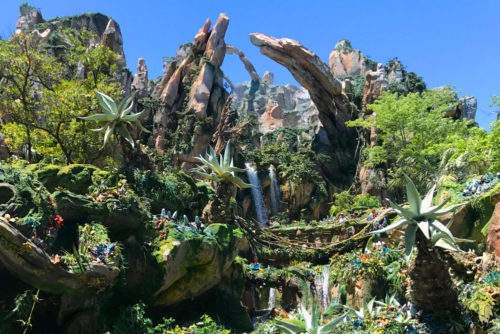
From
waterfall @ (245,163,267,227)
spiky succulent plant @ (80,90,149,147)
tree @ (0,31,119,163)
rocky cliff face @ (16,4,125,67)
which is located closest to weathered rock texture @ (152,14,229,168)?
waterfall @ (245,163,267,227)

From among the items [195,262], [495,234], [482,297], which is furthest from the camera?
[195,262]

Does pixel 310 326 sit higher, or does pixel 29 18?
pixel 29 18

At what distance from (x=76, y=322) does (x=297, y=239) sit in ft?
A: 38.4

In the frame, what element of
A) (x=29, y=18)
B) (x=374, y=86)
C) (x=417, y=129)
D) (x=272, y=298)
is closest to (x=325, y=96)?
(x=374, y=86)

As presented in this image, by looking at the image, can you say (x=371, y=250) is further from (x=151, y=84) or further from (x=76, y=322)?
(x=151, y=84)

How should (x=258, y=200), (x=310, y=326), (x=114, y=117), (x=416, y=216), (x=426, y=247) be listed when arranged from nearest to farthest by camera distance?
(x=416, y=216) → (x=426, y=247) → (x=310, y=326) → (x=114, y=117) → (x=258, y=200)

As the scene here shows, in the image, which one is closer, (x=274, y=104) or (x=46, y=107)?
(x=46, y=107)

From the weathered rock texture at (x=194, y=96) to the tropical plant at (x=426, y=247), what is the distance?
20436 millimetres

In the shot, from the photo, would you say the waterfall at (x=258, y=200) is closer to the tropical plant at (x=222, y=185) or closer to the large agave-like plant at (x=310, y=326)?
the tropical plant at (x=222, y=185)

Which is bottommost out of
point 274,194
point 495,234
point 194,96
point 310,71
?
point 495,234

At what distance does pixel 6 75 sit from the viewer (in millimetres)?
15750

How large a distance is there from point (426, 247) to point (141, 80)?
3093 cm

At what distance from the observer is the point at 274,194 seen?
29156 mm

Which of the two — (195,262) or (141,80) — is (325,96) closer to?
(141,80)
